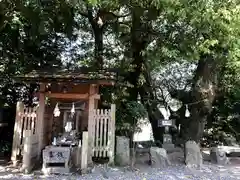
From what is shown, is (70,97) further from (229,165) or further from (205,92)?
(229,165)

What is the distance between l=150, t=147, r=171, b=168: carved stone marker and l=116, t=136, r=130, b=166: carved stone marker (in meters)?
0.79

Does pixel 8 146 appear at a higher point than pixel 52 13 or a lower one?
lower

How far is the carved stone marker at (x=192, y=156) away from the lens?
8.55 meters

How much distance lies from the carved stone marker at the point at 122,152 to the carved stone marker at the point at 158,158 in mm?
787

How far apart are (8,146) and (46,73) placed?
10.8 feet

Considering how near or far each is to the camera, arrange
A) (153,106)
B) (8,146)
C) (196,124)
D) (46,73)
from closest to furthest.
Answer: (46,73) < (8,146) < (196,124) < (153,106)

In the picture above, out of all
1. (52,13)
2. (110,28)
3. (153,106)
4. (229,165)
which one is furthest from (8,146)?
(229,165)

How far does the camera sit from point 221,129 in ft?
44.6

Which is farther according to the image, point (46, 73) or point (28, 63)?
point (28, 63)

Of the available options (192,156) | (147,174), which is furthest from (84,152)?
(192,156)

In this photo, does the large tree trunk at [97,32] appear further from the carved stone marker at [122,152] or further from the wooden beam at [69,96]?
the carved stone marker at [122,152]

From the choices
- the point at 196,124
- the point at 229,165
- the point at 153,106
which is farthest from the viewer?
the point at 153,106

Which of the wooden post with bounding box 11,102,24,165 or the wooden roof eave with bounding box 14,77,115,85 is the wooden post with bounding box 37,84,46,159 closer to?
the wooden roof eave with bounding box 14,77,115,85

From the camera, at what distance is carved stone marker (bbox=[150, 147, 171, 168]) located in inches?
336
